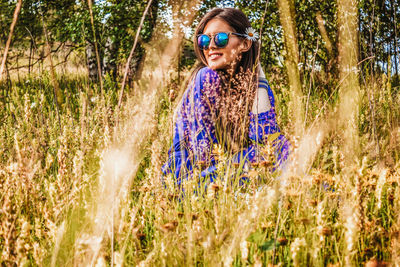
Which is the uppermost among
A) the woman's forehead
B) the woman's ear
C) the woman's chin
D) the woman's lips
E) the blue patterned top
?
the woman's forehead

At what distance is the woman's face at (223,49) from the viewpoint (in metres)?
2.44

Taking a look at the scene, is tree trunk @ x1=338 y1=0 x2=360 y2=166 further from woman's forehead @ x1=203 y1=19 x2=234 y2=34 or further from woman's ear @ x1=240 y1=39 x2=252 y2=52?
woman's forehead @ x1=203 y1=19 x2=234 y2=34

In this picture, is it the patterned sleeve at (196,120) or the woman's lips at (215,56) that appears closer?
the patterned sleeve at (196,120)

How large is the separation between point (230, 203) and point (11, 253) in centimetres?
79

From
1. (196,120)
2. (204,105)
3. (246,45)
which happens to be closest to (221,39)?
(246,45)

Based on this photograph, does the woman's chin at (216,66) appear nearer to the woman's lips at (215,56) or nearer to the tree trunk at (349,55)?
the woman's lips at (215,56)

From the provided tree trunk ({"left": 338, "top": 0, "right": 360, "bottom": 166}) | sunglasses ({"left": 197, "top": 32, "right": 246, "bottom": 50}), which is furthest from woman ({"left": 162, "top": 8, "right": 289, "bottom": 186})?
tree trunk ({"left": 338, "top": 0, "right": 360, "bottom": 166})

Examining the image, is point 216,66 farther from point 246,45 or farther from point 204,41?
point 246,45

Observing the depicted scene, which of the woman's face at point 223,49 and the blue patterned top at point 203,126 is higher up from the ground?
the woman's face at point 223,49

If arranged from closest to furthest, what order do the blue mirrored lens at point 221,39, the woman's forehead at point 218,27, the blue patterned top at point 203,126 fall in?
the blue patterned top at point 203,126 → the blue mirrored lens at point 221,39 → the woman's forehead at point 218,27

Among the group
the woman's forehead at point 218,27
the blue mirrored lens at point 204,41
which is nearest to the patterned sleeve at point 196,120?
the blue mirrored lens at point 204,41

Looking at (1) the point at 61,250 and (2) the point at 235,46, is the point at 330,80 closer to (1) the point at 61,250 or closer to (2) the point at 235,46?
(2) the point at 235,46

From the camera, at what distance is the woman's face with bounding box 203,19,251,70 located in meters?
2.44

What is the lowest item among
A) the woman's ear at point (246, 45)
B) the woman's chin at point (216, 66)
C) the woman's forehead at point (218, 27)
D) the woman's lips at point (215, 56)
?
the woman's chin at point (216, 66)
